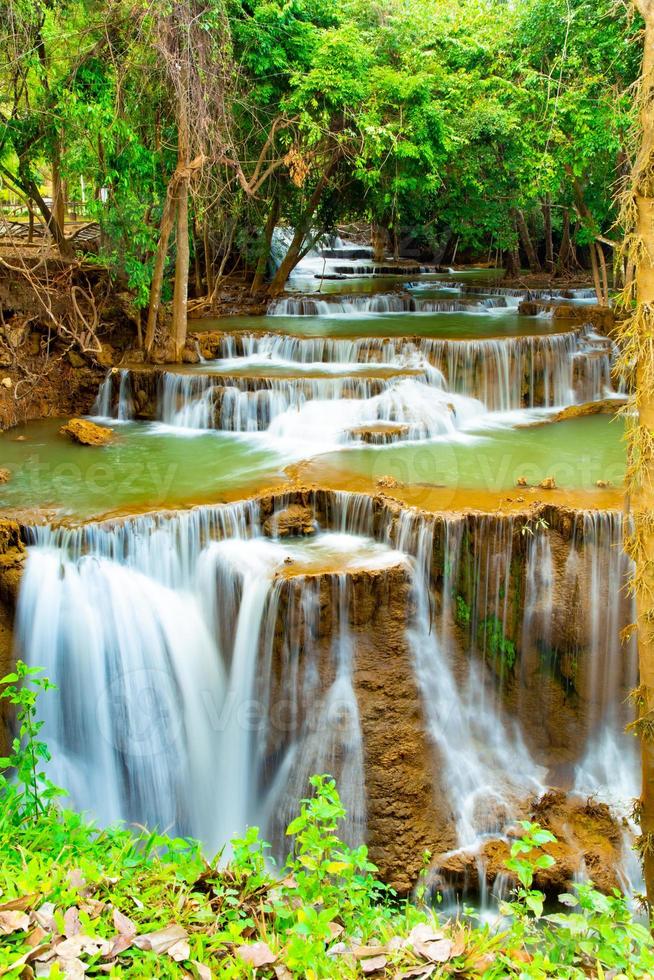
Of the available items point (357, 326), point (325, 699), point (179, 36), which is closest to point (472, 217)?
point (357, 326)

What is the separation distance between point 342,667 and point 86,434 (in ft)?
16.6

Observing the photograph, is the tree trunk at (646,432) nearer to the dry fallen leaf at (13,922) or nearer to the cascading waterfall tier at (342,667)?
the dry fallen leaf at (13,922)

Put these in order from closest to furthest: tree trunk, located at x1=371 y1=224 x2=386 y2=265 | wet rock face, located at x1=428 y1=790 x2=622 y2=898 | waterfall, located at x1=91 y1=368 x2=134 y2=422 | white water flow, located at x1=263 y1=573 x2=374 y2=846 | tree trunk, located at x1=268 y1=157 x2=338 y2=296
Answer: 1. wet rock face, located at x1=428 y1=790 x2=622 y2=898
2. white water flow, located at x1=263 y1=573 x2=374 y2=846
3. waterfall, located at x1=91 y1=368 x2=134 y2=422
4. tree trunk, located at x1=268 y1=157 x2=338 y2=296
5. tree trunk, located at x1=371 y1=224 x2=386 y2=265

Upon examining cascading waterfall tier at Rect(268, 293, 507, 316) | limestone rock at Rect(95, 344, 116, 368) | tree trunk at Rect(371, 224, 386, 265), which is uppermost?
tree trunk at Rect(371, 224, 386, 265)

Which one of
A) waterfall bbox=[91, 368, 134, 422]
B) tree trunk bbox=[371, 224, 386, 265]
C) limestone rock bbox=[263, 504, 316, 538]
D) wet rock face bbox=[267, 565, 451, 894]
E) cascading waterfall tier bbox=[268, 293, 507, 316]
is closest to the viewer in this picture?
wet rock face bbox=[267, 565, 451, 894]

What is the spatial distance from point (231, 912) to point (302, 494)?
213 inches

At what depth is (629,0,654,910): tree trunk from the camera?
4.22m

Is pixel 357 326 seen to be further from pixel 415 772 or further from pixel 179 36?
pixel 415 772

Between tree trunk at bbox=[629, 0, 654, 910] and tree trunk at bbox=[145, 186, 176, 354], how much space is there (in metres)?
9.03

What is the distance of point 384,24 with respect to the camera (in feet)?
48.3

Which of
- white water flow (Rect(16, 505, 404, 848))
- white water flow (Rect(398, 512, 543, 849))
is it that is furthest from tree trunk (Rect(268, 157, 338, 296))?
white water flow (Rect(16, 505, 404, 848))

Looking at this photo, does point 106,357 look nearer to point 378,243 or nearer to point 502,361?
point 502,361

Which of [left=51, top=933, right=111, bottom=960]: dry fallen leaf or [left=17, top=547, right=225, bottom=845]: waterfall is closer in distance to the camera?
[left=51, top=933, right=111, bottom=960]: dry fallen leaf

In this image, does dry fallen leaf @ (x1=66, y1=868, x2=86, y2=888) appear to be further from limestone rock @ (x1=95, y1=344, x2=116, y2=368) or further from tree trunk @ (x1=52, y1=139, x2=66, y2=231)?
tree trunk @ (x1=52, y1=139, x2=66, y2=231)
